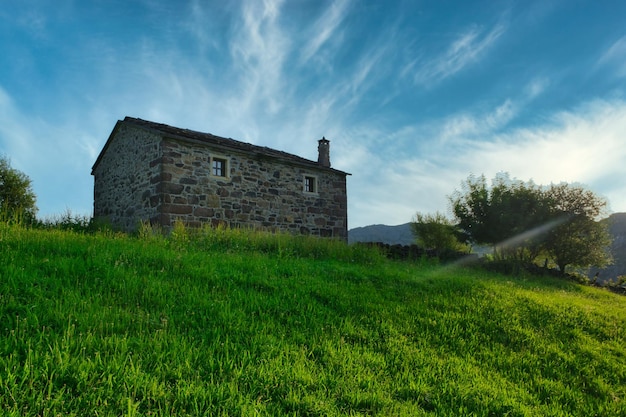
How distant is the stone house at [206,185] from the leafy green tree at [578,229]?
43.6ft

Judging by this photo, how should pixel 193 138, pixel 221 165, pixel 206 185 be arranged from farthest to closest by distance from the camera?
pixel 221 165, pixel 206 185, pixel 193 138

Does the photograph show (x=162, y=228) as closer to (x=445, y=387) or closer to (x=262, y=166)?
(x=262, y=166)

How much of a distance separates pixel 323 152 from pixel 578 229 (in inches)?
642

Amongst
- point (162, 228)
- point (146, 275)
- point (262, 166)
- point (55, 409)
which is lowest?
point (55, 409)

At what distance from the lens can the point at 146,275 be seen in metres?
6.49

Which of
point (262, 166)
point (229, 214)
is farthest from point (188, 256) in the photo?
point (262, 166)

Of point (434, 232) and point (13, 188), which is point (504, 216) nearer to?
point (434, 232)

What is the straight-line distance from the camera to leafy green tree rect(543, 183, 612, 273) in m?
24.0

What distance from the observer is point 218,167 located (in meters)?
17.0

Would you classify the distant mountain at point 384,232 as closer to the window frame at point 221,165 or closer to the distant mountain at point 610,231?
the distant mountain at point 610,231

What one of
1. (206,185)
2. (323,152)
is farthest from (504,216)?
(206,185)

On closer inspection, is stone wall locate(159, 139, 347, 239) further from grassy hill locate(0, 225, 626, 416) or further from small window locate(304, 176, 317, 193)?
grassy hill locate(0, 225, 626, 416)

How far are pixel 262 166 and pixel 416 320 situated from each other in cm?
1286

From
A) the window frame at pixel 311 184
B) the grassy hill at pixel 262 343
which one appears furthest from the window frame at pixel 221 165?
the grassy hill at pixel 262 343
